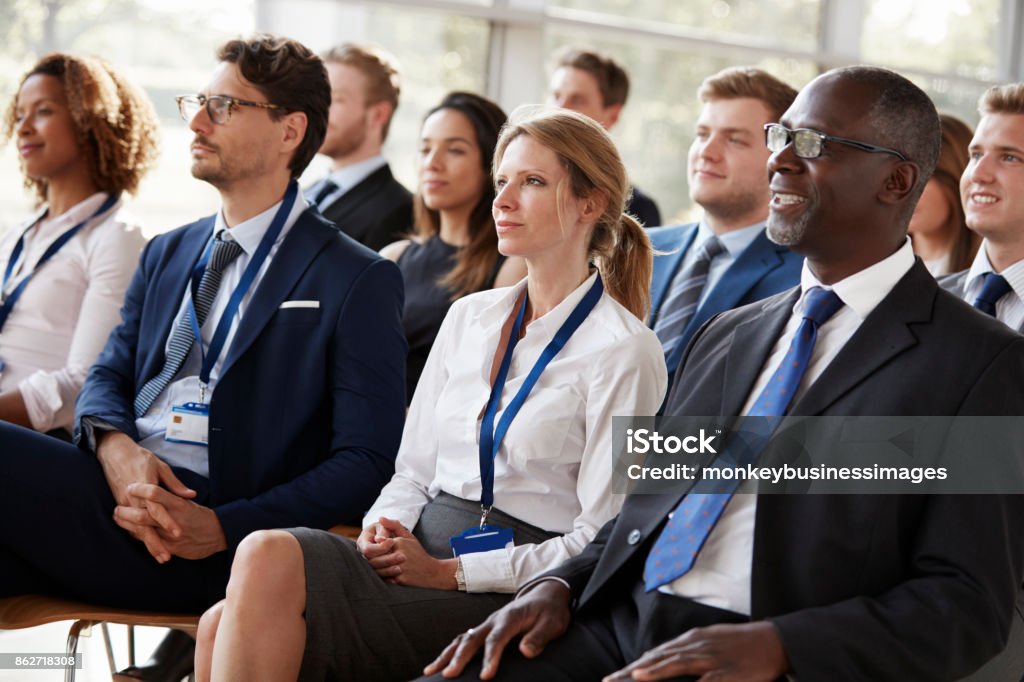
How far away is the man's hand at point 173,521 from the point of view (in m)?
2.51

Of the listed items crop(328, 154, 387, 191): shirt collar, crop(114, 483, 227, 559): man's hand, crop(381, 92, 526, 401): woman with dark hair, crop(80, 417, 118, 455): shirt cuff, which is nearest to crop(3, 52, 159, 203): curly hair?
crop(328, 154, 387, 191): shirt collar

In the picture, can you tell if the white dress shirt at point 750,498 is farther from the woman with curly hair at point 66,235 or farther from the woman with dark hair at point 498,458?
the woman with curly hair at point 66,235

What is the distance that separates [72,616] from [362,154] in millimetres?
2647

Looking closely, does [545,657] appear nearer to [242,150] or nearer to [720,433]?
[720,433]

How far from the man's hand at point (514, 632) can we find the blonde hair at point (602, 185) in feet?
2.91

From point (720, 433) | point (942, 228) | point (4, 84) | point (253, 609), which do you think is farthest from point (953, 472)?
point (4, 84)

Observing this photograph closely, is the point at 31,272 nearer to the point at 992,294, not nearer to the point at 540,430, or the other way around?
the point at 540,430

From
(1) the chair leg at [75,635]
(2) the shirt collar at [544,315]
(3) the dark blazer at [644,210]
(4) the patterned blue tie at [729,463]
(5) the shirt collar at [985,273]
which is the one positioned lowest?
(1) the chair leg at [75,635]

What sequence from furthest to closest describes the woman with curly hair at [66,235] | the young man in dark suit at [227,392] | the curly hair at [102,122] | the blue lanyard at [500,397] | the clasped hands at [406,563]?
the curly hair at [102,122] < the woman with curly hair at [66,235] < the young man in dark suit at [227,392] < the blue lanyard at [500,397] < the clasped hands at [406,563]

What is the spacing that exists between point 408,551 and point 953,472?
3.30ft

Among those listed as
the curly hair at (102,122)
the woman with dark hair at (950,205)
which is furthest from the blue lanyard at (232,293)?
the woman with dark hair at (950,205)

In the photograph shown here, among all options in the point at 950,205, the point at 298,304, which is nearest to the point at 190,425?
the point at 298,304

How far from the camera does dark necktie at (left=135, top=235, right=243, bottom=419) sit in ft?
9.32

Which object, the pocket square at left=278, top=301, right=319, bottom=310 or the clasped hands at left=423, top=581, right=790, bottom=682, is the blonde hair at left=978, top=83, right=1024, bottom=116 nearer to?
the pocket square at left=278, top=301, right=319, bottom=310
